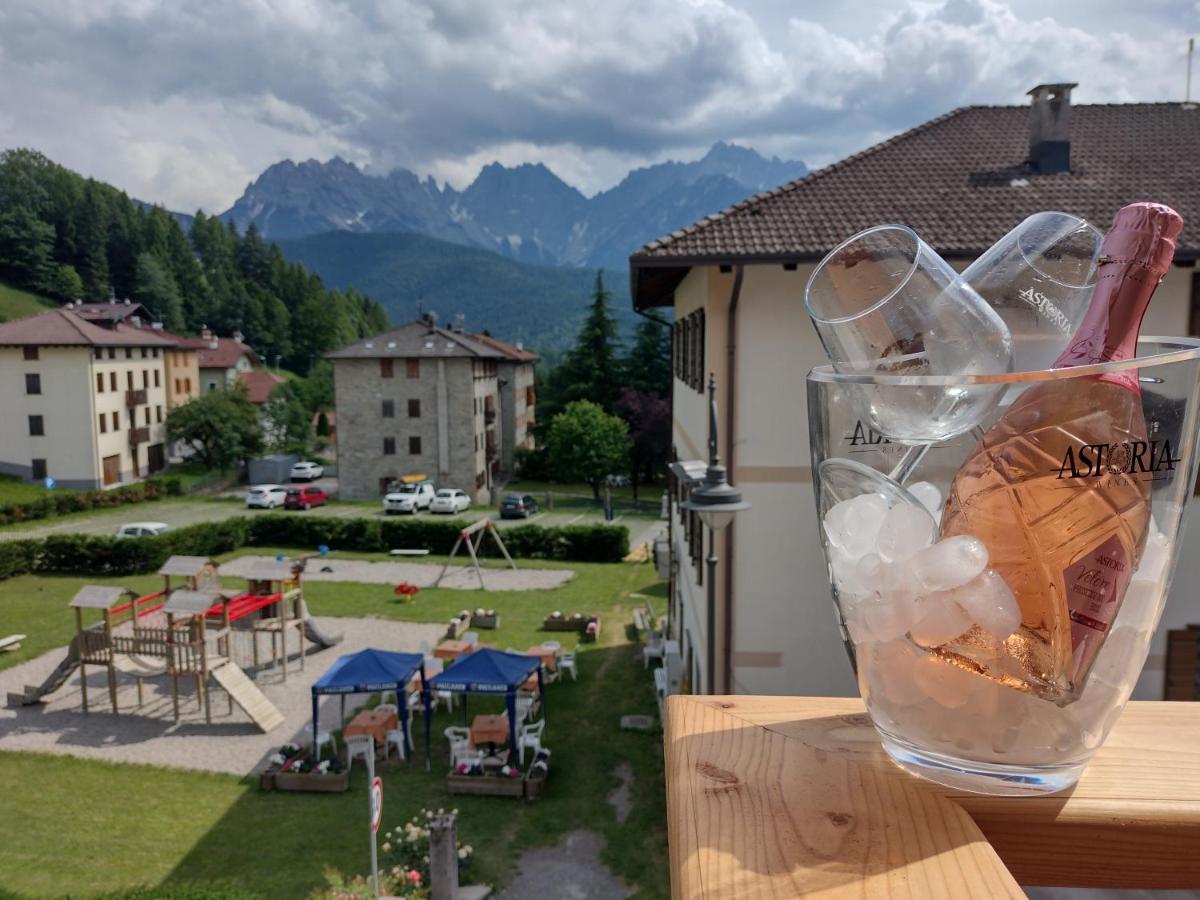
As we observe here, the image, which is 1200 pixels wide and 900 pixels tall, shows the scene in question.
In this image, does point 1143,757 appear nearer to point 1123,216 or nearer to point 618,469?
point 1123,216

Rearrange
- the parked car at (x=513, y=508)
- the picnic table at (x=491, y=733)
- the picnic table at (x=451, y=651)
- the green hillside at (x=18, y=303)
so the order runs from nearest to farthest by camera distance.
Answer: the picnic table at (x=491, y=733)
the picnic table at (x=451, y=651)
the parked car at (x=513, y=508)
the green hillside at (x=18, y=303)

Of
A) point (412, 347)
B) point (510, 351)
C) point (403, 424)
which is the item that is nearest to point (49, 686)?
point (403, 424)

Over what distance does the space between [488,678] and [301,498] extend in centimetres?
3086

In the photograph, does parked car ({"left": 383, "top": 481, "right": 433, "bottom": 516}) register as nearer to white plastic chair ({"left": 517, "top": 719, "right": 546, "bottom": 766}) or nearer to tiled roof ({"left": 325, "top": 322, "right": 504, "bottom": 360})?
tiled roof ({"left": 325, "top": 322, "right": 504, "bottom": 360})

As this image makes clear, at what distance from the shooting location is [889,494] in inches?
41.3

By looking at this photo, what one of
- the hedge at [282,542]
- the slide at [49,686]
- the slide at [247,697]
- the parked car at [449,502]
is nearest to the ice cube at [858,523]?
the slide at [247,697]

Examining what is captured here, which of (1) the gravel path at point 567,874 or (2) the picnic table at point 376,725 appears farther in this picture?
(2) the picnic table at point 376,725

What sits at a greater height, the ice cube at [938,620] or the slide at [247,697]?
the ice cube at [938,620]

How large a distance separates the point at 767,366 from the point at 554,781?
7.55 meters

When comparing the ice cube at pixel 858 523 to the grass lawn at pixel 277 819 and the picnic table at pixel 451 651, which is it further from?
the picnic table at pixel 451 651

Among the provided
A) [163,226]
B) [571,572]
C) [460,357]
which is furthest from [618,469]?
[163,226]

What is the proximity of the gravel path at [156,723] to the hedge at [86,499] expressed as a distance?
66.1 ft

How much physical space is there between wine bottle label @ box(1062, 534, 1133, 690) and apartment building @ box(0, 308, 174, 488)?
53.6 metres

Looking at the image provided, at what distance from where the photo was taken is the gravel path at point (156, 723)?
1540cm
